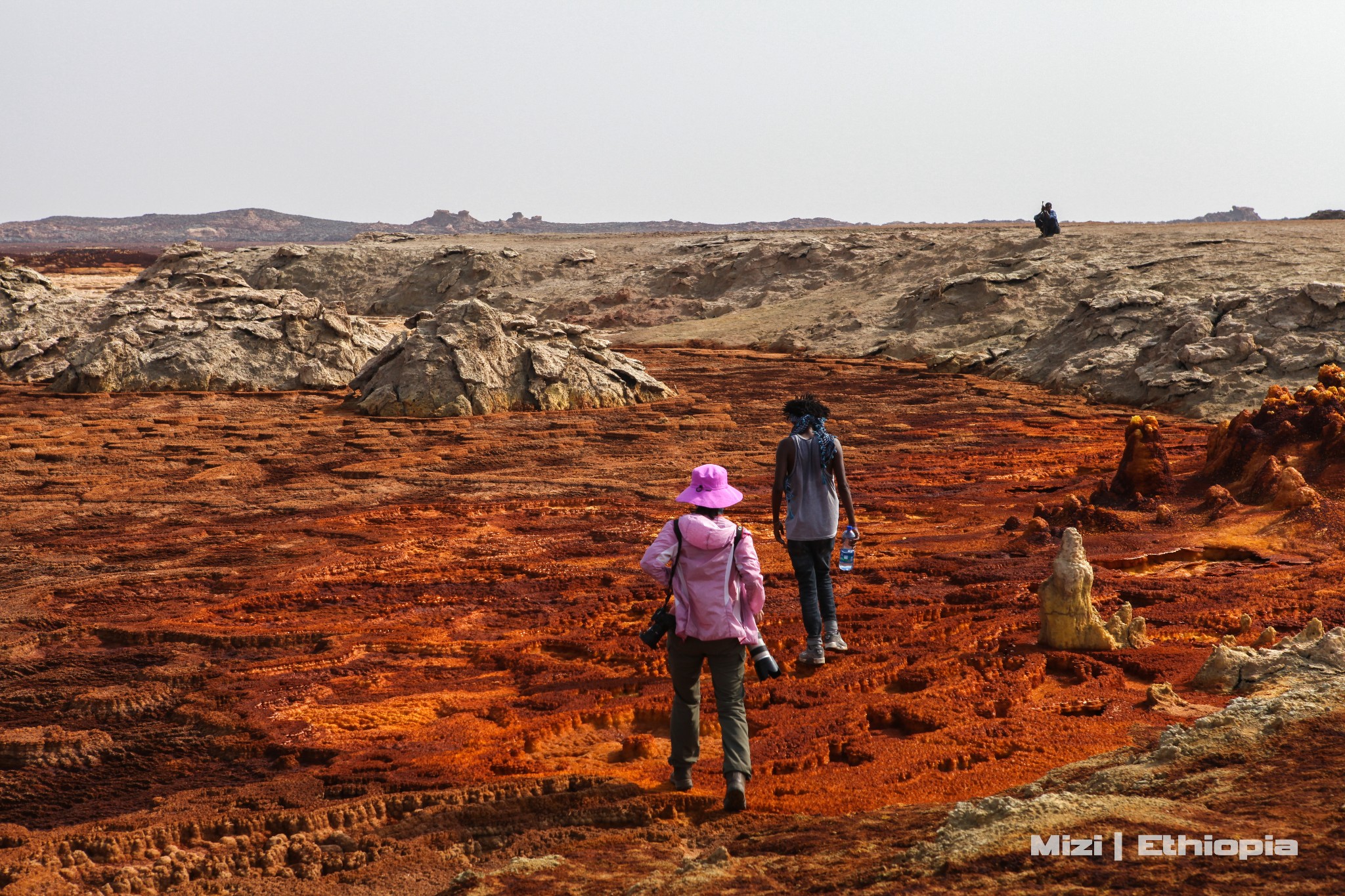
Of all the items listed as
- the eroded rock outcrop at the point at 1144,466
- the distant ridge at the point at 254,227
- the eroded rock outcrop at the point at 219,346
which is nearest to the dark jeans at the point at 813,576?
the eroded rock outcrop at the point at 1144,466

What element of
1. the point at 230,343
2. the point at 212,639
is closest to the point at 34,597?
the point at 212,639

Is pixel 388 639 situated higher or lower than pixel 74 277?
lower

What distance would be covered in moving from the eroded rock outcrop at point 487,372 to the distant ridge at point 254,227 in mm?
114538

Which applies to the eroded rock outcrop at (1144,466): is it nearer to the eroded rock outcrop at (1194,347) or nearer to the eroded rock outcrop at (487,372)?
the eroded rock outcrop at (1194,347)

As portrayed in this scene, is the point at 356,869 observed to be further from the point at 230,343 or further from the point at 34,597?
the point at 230,343

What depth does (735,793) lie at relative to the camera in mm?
4414

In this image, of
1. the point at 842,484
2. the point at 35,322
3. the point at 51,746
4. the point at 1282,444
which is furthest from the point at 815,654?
the point at 35,322

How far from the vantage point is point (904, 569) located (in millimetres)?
8523

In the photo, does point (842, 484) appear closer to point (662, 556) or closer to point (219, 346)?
point (662, 556)

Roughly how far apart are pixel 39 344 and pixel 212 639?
19.9m

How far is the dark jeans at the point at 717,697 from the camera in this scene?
4.48m

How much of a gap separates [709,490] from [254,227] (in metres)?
156

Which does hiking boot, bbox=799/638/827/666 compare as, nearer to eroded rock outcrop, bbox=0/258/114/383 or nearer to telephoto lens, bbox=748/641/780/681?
telephoto lens, bbox=748/641/780/681

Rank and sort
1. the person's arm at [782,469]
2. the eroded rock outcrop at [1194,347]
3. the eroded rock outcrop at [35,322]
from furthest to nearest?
the eroded rock outcrop at [35,322]
the eroded rock outcrop at [1194,347]
the person's arm at [782,469]
